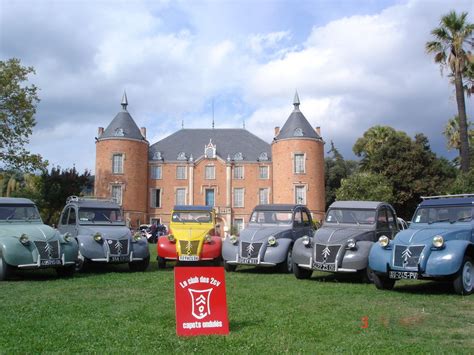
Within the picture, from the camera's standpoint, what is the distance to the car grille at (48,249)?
1123cm

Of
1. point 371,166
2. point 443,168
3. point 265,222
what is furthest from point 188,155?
point 265,222

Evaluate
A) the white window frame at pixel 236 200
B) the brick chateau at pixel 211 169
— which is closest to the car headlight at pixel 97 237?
the brick chateau at pixel 211 169

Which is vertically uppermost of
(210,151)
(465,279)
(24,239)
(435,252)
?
(210,151)

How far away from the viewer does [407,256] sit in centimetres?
946

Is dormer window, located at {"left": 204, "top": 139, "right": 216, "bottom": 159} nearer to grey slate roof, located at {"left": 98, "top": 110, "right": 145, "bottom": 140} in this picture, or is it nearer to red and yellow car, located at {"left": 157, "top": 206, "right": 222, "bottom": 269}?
grey slate roof, located at {"left": 98, "top": 110, "right": 145, "bottom": 140}

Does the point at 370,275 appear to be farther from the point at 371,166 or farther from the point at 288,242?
the point at 371,166

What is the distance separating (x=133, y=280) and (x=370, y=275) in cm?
522

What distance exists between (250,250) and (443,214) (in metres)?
4.82

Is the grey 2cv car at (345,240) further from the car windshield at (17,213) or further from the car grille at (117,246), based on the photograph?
the car windshield at (17,213)

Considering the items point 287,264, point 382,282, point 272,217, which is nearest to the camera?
point 382,282

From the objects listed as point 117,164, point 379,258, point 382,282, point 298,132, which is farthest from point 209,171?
point 379,258

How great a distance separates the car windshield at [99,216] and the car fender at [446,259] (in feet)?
28.9

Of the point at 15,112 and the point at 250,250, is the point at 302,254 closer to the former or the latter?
the point at 250,250

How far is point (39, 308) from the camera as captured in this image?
7.53m
